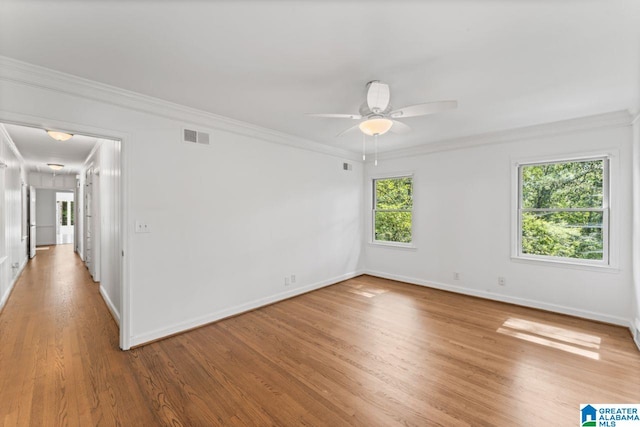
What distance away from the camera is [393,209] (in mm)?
5562

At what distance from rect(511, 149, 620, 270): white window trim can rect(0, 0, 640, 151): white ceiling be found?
71 cm

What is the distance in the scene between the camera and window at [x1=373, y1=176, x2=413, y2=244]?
534 centimetres

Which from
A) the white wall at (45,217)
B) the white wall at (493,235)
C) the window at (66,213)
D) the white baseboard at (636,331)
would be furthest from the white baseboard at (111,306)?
the window at (66,213)

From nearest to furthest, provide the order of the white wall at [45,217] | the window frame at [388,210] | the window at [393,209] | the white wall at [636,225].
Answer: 1. the white wall at [636,225]
2. the window frame at [388,210]
3. the window at [393,209]
4. the white wall at [45,217]

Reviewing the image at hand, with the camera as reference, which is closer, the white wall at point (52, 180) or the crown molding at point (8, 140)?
the crown molding at point (8, 140)

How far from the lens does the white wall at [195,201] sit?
2.52 meters

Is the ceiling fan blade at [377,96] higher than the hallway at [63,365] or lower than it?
higher

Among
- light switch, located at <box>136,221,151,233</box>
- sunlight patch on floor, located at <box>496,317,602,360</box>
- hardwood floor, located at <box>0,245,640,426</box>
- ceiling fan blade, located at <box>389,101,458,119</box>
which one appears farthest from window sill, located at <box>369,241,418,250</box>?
light switch, located at <box>136,221,151,233</box>

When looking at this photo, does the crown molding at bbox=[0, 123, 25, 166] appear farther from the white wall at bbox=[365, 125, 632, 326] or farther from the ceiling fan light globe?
the white wall at bbox=[365, 125, 632, 326]

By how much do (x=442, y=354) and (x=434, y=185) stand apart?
9.97 ft

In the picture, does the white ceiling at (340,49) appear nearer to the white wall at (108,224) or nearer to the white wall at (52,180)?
the white wall at (108,224)

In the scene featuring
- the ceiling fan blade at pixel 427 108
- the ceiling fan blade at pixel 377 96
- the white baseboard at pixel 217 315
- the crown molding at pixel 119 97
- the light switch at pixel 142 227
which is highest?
the crown molding at pixel 119 97

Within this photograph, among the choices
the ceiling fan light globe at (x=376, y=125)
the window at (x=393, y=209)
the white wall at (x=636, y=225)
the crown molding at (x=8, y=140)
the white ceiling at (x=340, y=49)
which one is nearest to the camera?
the white ceiling at (x=340, y=49)

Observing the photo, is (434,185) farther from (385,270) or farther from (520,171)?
(385,270)
